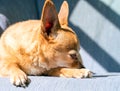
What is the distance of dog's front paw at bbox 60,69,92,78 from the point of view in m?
1.64

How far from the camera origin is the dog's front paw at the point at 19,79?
1.52 metres

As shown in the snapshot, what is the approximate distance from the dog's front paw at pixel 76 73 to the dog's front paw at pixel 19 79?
210mm

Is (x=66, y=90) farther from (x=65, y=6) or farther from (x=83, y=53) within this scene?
(x=83, y=53)

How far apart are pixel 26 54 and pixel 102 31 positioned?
107 centimetres

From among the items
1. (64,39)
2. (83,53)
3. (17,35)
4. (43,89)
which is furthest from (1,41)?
(83,53)

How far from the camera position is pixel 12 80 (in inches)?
61.3

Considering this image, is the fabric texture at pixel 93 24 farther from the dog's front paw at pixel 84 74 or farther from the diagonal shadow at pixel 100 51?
the dog's front paw at pixel 84 74

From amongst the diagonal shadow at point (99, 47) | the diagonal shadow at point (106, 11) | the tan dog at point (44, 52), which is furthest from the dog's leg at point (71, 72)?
the diagonal shadow at point (106, 11)

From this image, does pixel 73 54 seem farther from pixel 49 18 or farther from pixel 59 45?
pixel 49 18

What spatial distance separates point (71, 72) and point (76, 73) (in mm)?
43

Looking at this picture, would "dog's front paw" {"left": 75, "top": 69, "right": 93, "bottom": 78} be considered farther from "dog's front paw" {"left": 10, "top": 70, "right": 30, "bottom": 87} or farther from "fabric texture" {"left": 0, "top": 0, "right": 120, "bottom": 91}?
"fabric texture" {"left": 0, "top": 0, "right": 120, "bottom": 91}

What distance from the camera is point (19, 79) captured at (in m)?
1.57

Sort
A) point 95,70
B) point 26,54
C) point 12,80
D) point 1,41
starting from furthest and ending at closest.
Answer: point 95,70 < point 1,41 < point 26,54 < point 12,80

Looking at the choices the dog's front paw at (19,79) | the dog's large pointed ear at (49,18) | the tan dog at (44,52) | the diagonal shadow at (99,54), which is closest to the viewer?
the dog's front paw at (19,79)
